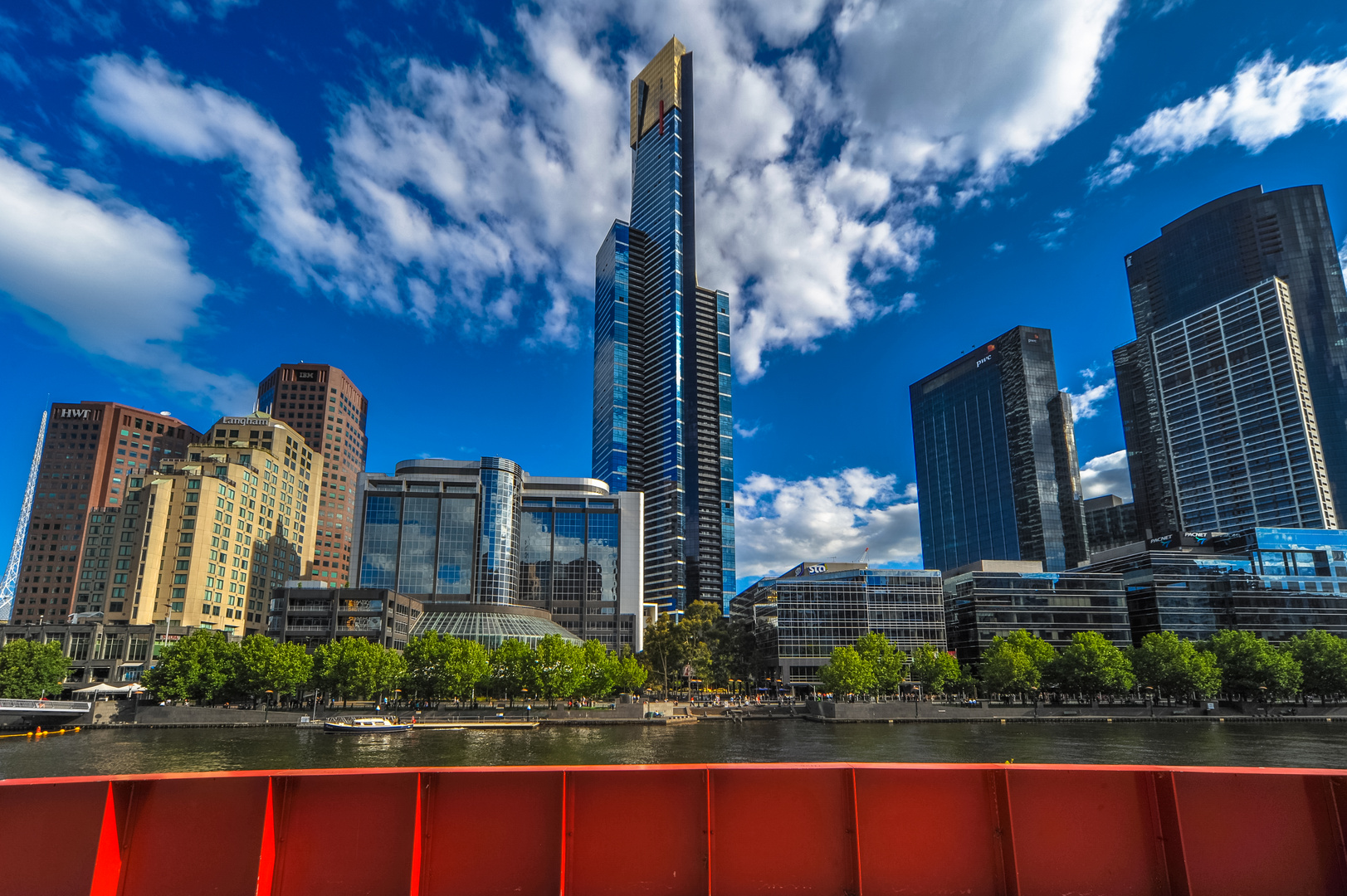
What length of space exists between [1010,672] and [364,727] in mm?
96923

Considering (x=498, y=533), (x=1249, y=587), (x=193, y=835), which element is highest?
(x=498, y=533)

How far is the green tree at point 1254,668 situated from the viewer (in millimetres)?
116250

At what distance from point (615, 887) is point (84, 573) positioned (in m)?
177

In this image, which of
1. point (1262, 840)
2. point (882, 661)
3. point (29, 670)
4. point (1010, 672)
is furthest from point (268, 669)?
point (1262, 840)

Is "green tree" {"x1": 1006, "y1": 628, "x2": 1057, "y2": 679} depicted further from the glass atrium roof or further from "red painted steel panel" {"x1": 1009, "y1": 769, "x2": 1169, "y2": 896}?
"red painted steel panel" {"x1": 1009, "y1": 769, "x2": 1169, "y2": 896}

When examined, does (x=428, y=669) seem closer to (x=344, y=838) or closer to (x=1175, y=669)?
(x=344, y=838)

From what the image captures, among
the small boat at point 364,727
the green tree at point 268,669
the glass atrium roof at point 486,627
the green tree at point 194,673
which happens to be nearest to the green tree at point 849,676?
the glass atrium roof at point 486,627

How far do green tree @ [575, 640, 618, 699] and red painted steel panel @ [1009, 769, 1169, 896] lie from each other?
353ft

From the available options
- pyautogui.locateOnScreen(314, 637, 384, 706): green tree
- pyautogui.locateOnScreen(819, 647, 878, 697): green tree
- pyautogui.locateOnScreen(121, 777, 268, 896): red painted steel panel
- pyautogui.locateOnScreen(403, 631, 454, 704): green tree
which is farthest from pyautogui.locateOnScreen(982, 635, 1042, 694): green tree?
pyautogui.locateOnScreen(121, 777, 268, 896): red painted steel panel

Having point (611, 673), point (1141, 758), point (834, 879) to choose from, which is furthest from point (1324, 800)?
point (611, 673)

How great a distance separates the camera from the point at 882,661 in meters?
124

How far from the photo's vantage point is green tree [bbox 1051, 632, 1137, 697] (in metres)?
116

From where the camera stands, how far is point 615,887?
395 inches

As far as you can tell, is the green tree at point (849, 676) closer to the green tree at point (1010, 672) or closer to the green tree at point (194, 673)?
the green tree at point (1010, 672)
